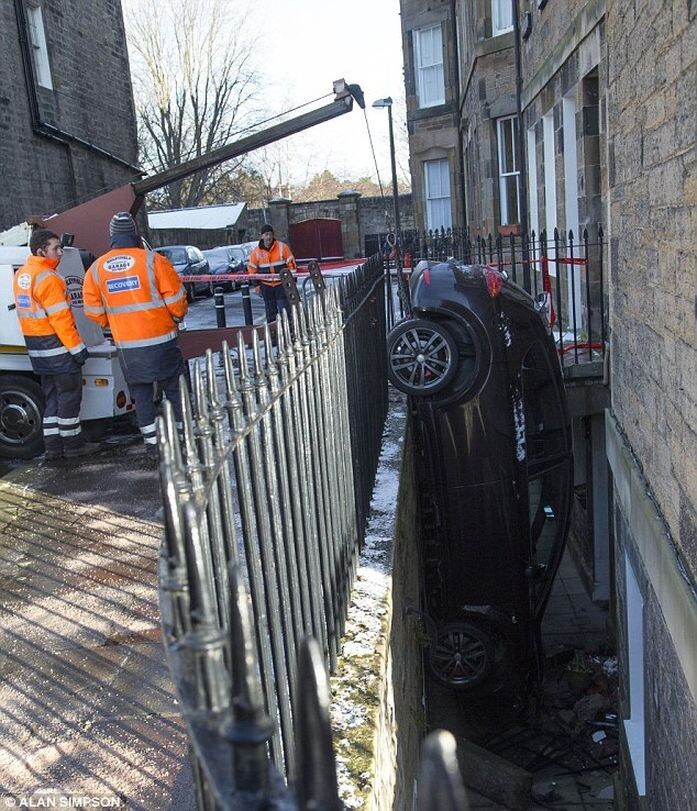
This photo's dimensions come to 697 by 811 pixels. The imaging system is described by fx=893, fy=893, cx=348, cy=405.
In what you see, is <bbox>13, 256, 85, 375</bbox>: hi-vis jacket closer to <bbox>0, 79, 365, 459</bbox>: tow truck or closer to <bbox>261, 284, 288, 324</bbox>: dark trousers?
<bbox>0, 79, 365, 459</bbox>: tow truck

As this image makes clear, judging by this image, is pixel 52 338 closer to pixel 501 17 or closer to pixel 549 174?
pixel 549 174

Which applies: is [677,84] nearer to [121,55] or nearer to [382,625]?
[382,625]

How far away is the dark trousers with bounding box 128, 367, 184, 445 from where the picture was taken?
7.07m

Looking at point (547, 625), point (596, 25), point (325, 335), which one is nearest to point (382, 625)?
point (325, 335)

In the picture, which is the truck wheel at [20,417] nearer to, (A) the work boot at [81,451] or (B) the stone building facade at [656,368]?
(A) the work boot at [81,451]

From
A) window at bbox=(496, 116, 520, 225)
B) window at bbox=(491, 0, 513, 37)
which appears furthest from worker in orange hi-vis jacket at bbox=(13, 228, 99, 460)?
window at bbox=(496, 116, 520, 225)

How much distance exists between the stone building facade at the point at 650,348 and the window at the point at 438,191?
1627 centimetres

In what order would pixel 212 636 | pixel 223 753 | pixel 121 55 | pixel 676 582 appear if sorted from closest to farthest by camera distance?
pixel 223 753
pixel 212 636
pixel 676 582
pixel 121 55

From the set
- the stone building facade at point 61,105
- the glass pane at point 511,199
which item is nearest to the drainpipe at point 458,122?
the glass pane at point 511,199

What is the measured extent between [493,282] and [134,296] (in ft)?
9.07

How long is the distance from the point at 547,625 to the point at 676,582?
266 inches

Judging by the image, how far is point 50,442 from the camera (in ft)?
24.4

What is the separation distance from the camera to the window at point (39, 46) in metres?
15.9

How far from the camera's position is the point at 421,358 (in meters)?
6.68
